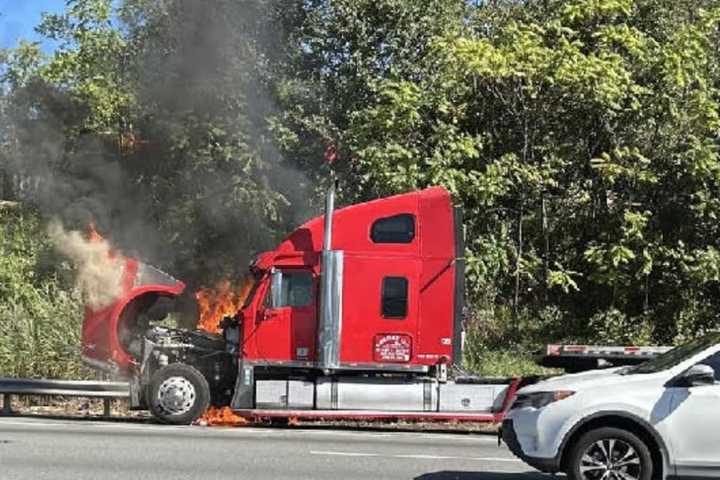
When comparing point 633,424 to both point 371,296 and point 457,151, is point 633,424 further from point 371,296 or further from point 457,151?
point 457,151

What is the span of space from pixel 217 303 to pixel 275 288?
123 inches

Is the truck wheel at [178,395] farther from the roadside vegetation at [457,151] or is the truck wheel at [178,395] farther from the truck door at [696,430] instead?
the truck door at [696,430]

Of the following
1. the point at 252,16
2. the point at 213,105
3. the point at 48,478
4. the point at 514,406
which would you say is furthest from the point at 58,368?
the point at 514,406

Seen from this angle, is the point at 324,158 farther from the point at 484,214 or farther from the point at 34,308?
the point at 34,308

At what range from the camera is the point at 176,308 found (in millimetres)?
16094

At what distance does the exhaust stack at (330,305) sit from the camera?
1354cm

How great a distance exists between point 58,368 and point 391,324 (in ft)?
24.9

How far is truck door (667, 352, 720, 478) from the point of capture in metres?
7.90

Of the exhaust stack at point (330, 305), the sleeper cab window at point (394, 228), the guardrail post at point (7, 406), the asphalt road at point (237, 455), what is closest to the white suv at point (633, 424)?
the asphalt road at point (237, 455)

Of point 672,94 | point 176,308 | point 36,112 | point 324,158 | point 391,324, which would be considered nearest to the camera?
point 391,324

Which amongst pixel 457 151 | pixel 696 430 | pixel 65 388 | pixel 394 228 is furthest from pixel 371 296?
pixel 696 430

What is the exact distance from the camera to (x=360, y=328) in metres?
13.7

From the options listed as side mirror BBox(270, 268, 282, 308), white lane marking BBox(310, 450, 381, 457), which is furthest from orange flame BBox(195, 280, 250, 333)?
white lane marking BBox(310, 450, 381, 457)

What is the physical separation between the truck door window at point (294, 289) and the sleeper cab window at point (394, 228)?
1.08 meters
